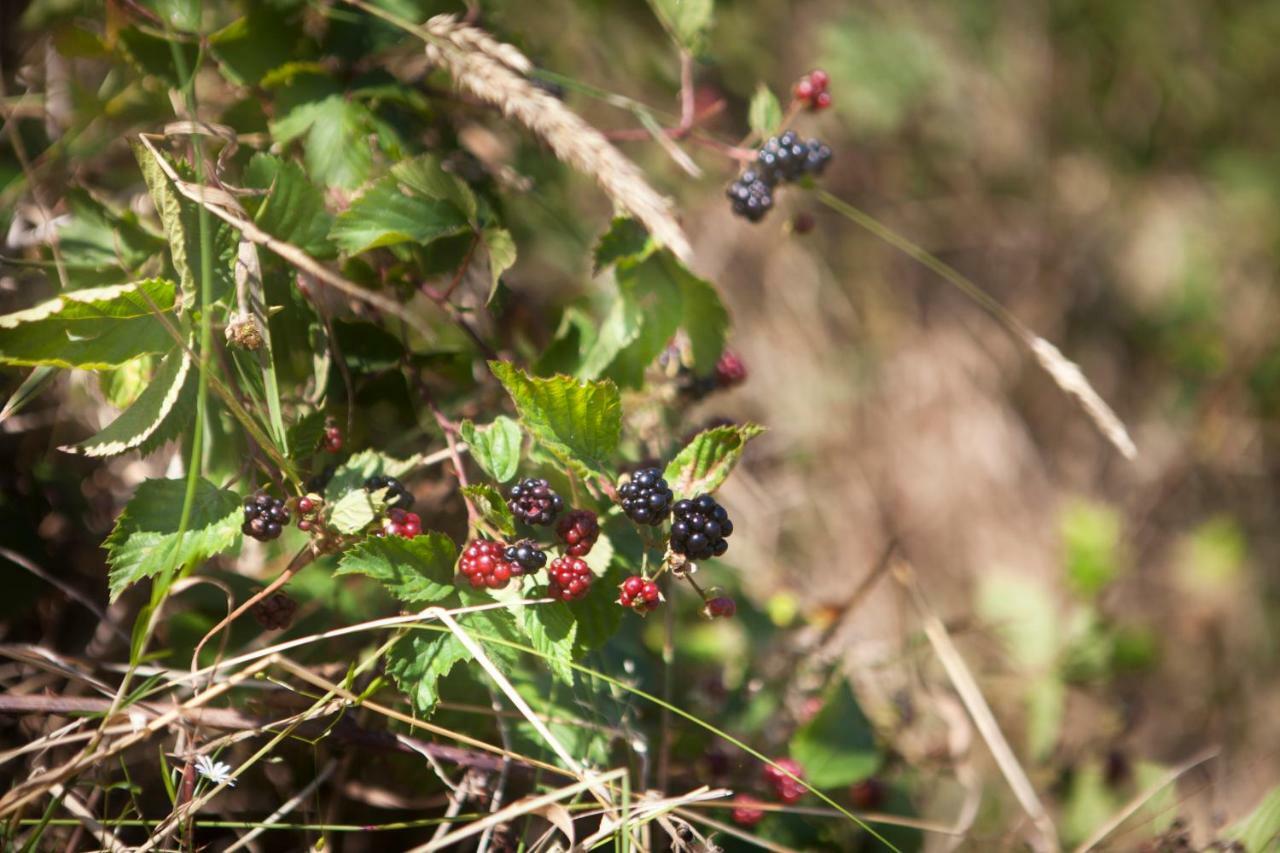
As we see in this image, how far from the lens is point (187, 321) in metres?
1.25

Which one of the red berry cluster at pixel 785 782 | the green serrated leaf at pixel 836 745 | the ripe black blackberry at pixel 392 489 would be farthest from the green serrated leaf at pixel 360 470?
the green serrated leaf at pixel 836 745

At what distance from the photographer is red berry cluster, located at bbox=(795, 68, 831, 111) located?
157 cm

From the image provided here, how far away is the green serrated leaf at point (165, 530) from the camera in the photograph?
3.77 ft

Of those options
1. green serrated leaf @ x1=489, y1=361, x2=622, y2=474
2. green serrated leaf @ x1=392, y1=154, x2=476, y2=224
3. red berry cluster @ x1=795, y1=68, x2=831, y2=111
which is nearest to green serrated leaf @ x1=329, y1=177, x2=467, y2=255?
green serrated leaf @ x1=392, y1=154, x2=476, y2=224

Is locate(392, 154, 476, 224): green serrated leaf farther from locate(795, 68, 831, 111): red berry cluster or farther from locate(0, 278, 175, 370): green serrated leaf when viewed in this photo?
locate(795, 68, 831, 111): red berry cluster

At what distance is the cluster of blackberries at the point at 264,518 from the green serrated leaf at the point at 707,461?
1.63 ft

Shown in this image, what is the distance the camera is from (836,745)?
5.39 ft

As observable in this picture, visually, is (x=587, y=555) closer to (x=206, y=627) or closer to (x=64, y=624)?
(x=206, y=627)

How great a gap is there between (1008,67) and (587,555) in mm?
2860

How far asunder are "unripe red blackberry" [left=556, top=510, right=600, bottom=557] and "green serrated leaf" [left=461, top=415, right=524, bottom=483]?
11 centimetres

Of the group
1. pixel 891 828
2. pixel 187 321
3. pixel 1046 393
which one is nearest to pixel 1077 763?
pixel 891 828

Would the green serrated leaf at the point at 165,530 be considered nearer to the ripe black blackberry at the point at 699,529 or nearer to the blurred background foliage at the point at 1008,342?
the ripe black blackberry at the point at 699,529

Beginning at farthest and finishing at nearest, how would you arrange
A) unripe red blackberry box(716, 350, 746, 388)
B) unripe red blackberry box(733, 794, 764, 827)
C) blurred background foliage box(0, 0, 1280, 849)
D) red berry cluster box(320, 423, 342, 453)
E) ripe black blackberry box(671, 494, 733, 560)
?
blurred background foliage box(0, 0, 1280, 849) → unripe red blackberry box(716, 350, 746, 388) → unripe red blackberry box(733, 794, 764, 827) → red berry cluster box(320, 423, 342, 453) → ripe black blackberry box(671, 494, 733, 560)

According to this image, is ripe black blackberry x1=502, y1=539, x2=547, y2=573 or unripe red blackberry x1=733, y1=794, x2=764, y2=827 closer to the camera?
ripe black blackberry x1=502, y1=539, x2=547, y2=573
